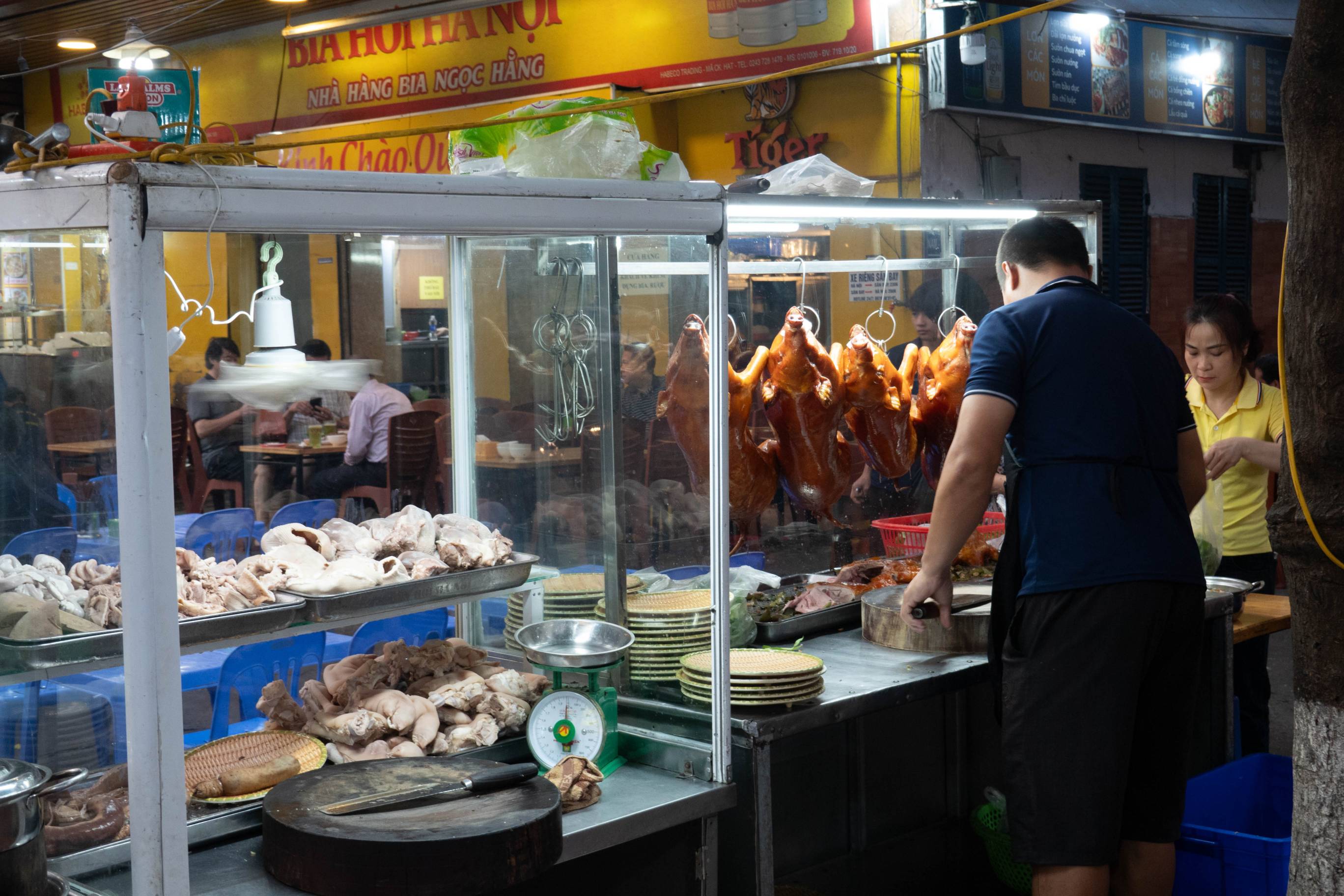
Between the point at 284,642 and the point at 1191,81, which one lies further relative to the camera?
the point at 1191,81

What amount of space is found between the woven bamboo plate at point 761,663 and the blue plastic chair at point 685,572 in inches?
6.9

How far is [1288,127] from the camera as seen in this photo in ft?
7.56

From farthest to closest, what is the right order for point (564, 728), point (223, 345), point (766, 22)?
point (766, 22)
point (223, 345)
point (564, 728)

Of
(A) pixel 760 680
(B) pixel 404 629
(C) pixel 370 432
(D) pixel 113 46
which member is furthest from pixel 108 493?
(D) pixel 113 46

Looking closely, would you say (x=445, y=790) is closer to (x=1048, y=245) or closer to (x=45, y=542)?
(x=45, y=542)

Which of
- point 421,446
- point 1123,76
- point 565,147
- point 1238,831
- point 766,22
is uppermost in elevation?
point 766,22

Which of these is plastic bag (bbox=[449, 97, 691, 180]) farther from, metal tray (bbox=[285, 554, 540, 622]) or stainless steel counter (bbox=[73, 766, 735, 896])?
stainless steel counter (bbox=[73, 766, 735, 896])

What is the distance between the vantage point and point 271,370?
7.27 feet

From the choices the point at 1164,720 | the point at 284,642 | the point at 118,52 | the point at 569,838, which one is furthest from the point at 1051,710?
the point at 118,52

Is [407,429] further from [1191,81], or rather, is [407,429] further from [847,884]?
[1191,81]

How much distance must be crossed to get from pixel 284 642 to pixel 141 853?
1.81 metres

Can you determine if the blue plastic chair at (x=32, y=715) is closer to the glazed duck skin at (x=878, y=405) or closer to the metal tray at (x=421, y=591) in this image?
the metal tray at (x=421, y=591)

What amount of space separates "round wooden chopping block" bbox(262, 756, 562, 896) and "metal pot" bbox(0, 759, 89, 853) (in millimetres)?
349

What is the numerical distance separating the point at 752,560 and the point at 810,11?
433 centimetres
